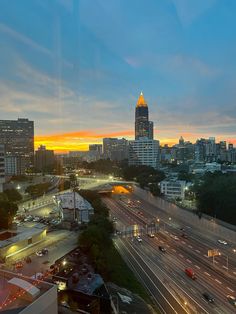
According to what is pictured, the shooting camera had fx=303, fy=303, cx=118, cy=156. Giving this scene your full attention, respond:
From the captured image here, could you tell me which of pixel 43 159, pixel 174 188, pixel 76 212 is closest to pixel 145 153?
pixel 43 159

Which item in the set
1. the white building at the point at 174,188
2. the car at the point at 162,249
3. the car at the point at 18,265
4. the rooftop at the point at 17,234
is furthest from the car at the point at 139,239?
the white building at the point at 174,188

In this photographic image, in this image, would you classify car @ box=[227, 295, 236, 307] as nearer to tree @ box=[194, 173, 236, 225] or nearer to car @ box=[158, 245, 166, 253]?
car @ box=[158, 245, 166, 253]

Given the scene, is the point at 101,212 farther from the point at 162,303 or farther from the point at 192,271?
the point at 162,303

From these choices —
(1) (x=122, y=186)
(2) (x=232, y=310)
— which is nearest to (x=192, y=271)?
(2) (x=232, y=310)

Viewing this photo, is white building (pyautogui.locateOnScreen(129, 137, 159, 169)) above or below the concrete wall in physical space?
above

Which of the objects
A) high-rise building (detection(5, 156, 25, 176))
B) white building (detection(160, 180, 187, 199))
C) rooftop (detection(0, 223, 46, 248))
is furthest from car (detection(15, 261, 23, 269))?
high-rise building (detection(5, 156, 25, 176))

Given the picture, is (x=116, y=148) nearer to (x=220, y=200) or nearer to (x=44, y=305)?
(x=220, y=200)

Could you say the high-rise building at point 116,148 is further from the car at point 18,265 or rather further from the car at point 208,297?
the car at point 208,297
